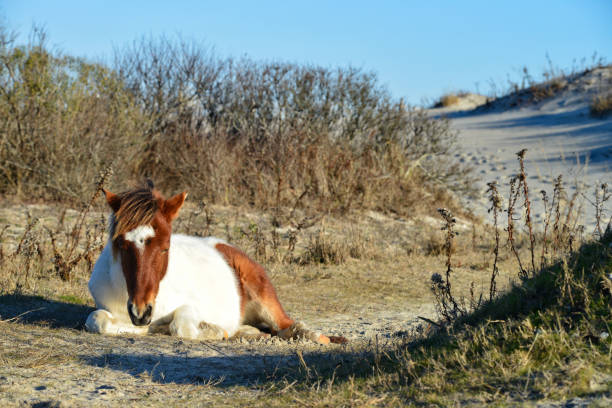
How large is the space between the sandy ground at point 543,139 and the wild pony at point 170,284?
984 centimetres

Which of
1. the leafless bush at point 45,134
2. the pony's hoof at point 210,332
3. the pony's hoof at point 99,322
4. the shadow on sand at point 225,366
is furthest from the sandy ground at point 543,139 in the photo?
the pony's hoof at point 99,322

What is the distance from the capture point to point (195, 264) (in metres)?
5.55

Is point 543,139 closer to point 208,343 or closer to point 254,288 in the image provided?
point 254,288

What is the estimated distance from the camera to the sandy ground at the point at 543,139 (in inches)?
740

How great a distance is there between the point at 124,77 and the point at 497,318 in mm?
13745

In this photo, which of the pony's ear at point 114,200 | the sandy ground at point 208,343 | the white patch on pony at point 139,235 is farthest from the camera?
the pony's ear at point 114,200

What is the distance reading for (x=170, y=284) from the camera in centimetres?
512

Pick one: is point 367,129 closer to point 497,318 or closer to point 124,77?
point 124,77

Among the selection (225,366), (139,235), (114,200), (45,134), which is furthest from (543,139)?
(225,366)

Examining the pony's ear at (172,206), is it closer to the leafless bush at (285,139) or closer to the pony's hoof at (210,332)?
the pony's hoof at (210,332)

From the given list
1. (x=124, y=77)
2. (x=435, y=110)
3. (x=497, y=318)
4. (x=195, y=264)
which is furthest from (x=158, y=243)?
(x=435, y=110)

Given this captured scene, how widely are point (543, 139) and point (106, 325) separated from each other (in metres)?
22.8

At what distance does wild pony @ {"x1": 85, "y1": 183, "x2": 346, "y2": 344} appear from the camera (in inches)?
183

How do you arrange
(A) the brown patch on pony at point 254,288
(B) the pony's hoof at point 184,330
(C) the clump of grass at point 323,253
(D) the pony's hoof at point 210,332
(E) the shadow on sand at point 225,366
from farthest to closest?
1. (C) the clump of grass at point 323,253
2. (A) the brown patch on pony at point 254,288
3. (D) the pony's hoof at point 210,332
4. (B) the pony's hoof at point 184,330
5. (E) the shadow on sand at point 225,366
